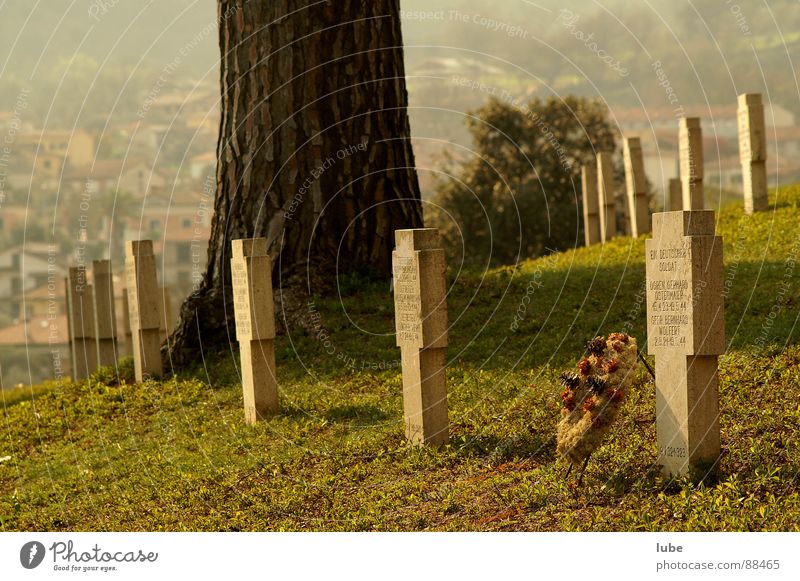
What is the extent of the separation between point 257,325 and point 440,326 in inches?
97.8

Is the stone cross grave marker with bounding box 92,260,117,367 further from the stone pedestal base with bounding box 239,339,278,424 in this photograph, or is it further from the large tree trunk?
the stone pedestal base with bounding box 239,339,278,424

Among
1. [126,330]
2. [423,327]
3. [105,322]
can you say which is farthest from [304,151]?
[126,330]

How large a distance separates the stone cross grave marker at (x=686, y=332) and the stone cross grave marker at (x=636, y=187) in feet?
35.7

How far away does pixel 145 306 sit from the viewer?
12.8 m

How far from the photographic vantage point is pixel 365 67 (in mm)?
13320

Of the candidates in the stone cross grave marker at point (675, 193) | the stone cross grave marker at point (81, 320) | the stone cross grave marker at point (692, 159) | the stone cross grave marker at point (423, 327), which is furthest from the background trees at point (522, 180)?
the stone cross grave marker at point (423, 327)

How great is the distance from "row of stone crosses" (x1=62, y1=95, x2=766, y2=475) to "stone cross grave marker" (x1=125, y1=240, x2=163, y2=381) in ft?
0.04

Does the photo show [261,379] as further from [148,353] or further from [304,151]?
[304,151]

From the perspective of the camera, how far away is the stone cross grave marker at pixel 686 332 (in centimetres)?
673

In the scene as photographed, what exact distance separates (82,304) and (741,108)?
10146 mm

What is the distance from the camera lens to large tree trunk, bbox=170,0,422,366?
13.1 metres

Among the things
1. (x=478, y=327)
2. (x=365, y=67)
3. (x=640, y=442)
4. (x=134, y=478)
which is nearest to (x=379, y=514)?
(x=640, y=442)

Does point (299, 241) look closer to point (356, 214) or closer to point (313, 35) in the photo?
point (356, 214)

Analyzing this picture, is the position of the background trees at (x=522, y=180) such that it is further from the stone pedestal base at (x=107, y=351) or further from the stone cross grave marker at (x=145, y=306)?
the stone cross grave marker at (x=145, y=306)
